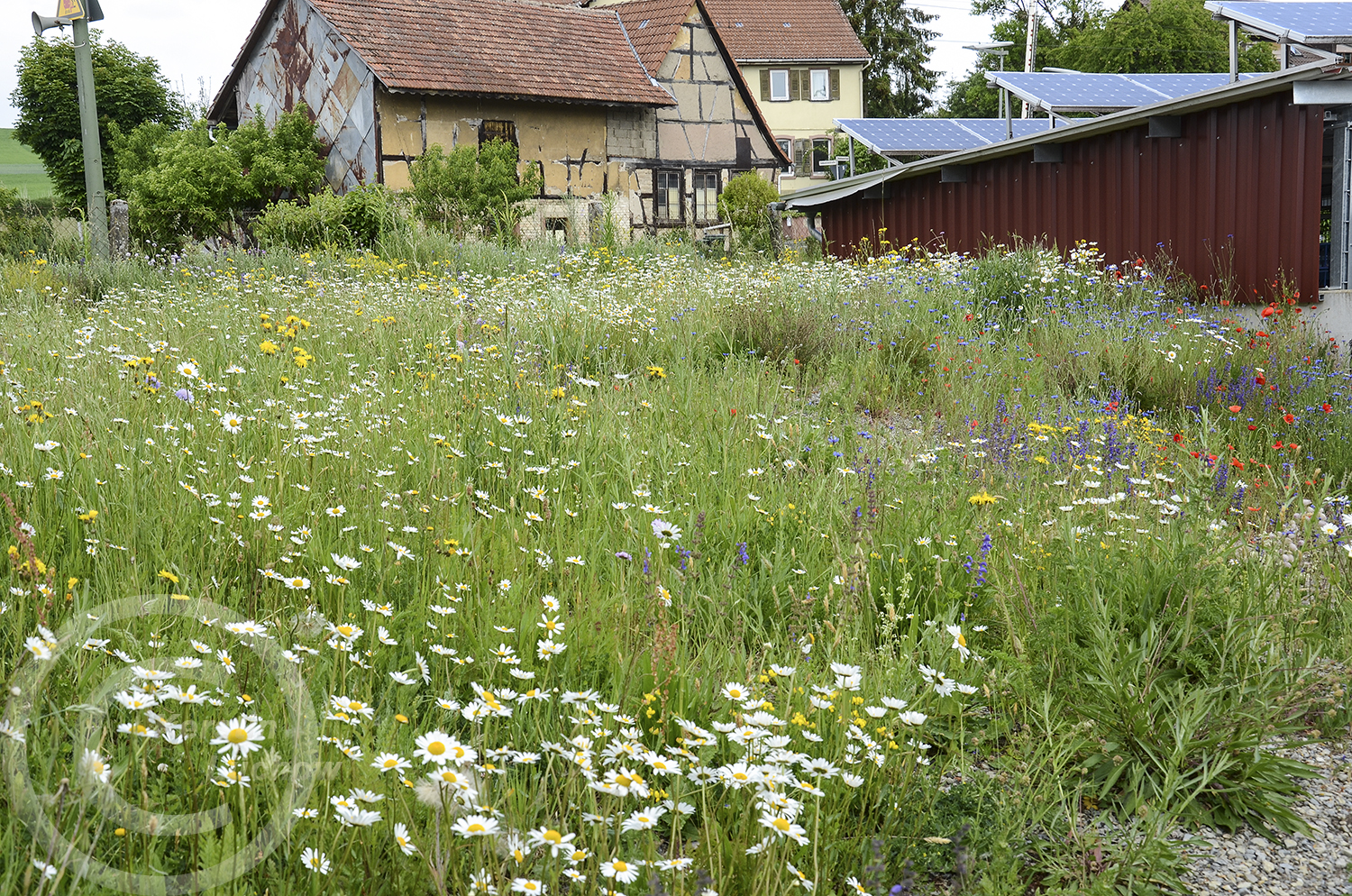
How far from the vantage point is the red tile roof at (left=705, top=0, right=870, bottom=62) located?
132 ft

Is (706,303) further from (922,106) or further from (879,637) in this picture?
(922,106)

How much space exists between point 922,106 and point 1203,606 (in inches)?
1936

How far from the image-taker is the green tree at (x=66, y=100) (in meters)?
30.0

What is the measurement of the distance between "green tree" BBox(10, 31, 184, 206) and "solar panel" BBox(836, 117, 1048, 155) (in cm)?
2274

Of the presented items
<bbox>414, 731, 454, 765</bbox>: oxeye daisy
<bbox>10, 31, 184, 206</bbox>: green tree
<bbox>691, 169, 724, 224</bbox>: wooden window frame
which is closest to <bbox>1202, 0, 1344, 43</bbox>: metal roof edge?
<bbox>414, 731, 454, 765</bbox>: oxeye daisy

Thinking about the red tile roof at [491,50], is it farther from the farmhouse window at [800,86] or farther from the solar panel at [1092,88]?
the farmhouse window at [800,86]

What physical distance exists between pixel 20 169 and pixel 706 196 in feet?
172

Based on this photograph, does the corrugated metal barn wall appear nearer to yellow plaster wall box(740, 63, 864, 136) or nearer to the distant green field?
yellow plaster wall box(740, 63, 864, 136)

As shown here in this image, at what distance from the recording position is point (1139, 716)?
2.51 meters

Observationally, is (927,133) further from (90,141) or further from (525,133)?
(90,141)

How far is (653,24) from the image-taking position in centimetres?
2683

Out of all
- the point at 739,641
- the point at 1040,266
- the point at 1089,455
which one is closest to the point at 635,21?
the point at 1040,266

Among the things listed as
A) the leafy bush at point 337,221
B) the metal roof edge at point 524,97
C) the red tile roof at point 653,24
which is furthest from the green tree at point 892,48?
the leafy bush at point 337,221

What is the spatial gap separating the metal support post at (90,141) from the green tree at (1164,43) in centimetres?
3977
